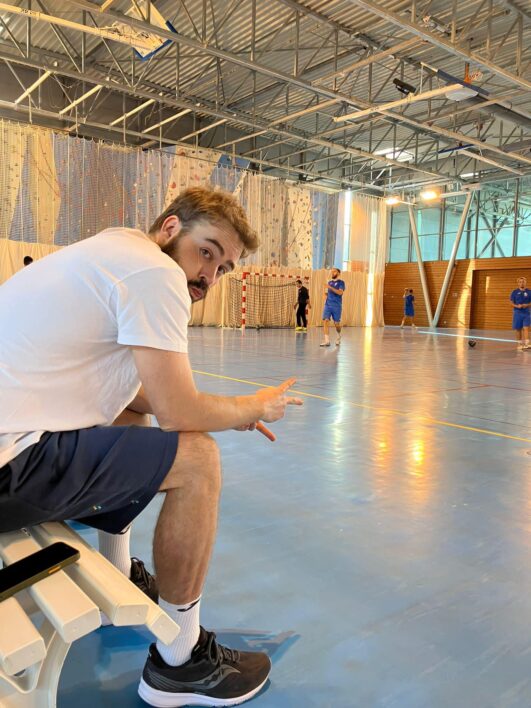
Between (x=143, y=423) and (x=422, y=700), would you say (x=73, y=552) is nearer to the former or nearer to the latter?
(x=143, y=423)

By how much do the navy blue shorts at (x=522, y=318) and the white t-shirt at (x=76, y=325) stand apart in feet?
44.7

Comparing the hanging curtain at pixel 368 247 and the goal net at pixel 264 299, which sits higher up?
the hanging curtain at pixel 368 247

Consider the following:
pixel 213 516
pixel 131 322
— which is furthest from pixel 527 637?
pixel 131 322

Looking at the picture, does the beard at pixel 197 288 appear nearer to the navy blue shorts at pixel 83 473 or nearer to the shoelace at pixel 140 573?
the navy blue shorts at pixel 83 473

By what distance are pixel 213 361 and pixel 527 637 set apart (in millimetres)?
7056

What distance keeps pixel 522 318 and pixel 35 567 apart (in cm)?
1406

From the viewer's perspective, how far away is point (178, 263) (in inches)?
62.6

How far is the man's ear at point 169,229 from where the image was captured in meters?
1.60

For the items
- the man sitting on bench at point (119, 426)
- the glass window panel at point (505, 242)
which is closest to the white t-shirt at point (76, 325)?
the man sitting on bench at point (119, 426)

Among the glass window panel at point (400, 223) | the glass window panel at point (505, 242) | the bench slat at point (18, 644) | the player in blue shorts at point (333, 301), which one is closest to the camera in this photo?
the bench slat at point (18, 644)

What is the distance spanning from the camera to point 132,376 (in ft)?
4.68

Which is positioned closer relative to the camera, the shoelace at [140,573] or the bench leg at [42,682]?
the bench leg at [42,682]

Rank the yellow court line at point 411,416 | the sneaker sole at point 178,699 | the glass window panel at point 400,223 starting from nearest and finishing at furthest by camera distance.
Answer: the sneaker sole at point 178,699
the yellow court line at point 411,416
the glass window panel at point 400,223

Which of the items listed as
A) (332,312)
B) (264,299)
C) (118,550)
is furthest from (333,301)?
(118,550)
